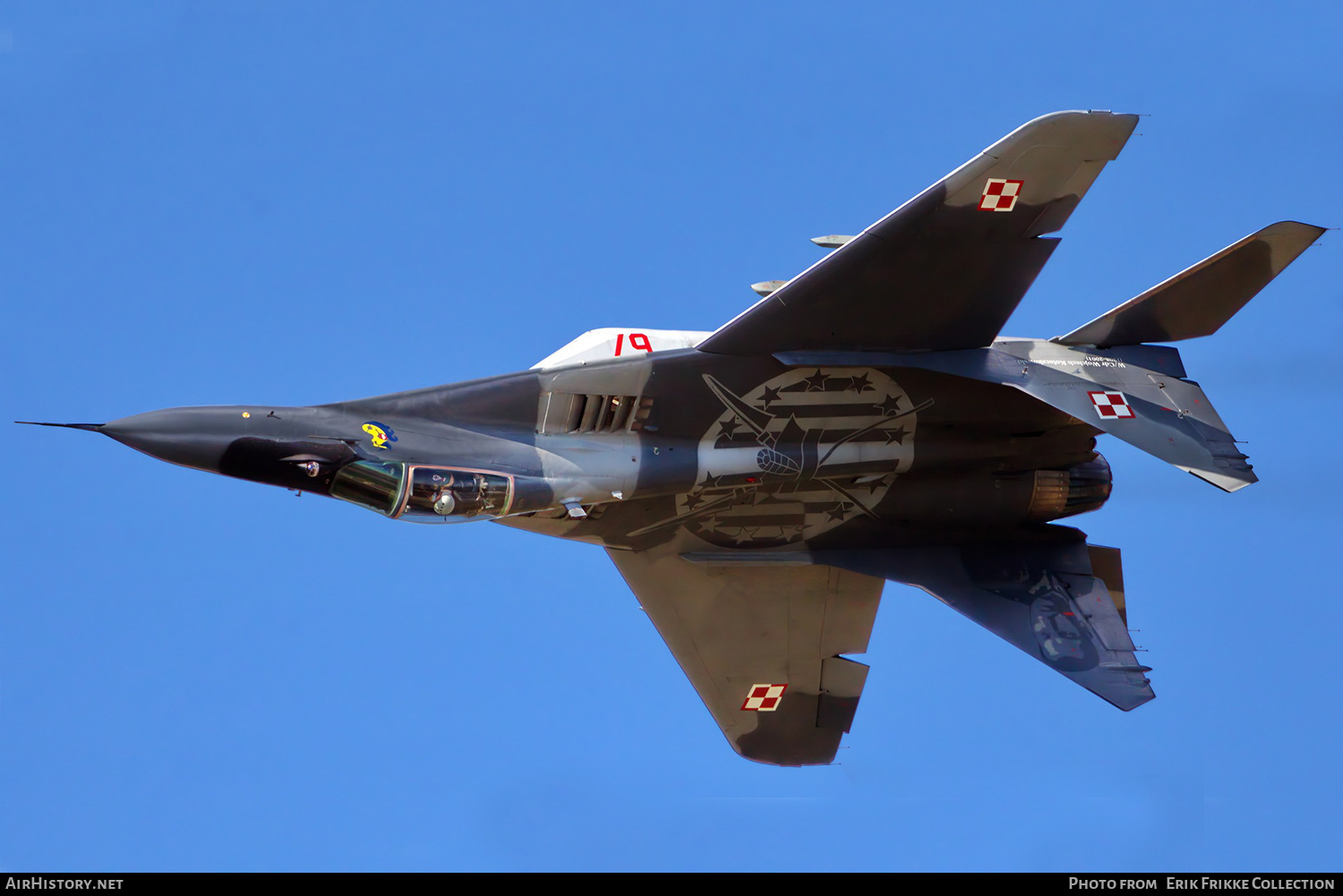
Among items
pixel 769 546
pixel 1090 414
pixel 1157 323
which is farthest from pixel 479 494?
pixel 1157 323

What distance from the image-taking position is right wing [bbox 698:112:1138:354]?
13930 mm

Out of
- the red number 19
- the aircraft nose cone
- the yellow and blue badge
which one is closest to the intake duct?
the red number 19

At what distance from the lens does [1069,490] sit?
16.3 meters

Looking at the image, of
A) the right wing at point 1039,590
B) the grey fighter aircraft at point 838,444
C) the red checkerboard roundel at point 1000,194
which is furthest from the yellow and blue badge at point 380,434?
the red checkerboard roundel at point 1000,194

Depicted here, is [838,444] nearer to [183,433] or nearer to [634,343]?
[634,343]

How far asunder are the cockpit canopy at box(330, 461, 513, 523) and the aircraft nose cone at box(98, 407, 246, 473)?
3.18ft

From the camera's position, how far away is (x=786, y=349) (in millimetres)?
14414

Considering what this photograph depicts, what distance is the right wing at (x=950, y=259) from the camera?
548 inches

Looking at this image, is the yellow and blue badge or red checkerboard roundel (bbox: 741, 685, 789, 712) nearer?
the yellow and blue badge

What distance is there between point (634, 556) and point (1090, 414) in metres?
4.59

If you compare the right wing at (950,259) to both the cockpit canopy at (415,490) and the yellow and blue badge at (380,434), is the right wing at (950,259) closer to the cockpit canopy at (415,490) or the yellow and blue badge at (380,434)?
the cockpit canopy at (415,490)

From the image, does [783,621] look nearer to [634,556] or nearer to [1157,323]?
[634,556]

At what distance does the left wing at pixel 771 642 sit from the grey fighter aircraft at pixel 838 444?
26mm

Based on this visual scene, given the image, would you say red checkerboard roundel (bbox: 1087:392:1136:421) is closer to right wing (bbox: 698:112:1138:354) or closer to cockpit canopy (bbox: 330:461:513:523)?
right wing (bbox: 698:112:1138:354)
